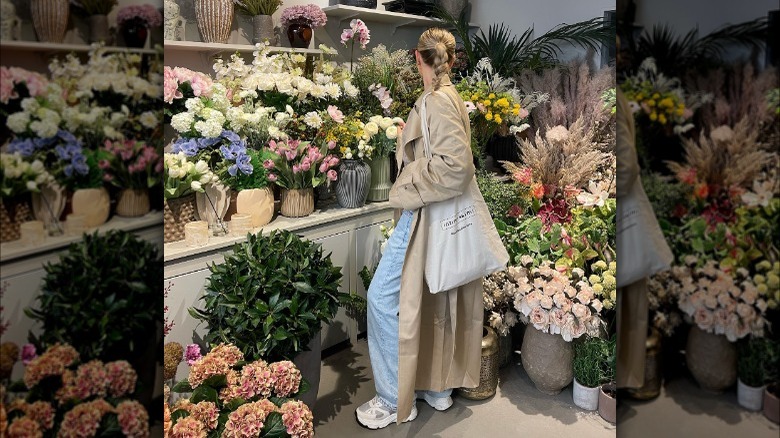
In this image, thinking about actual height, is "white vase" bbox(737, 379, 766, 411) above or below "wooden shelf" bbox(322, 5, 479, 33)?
below

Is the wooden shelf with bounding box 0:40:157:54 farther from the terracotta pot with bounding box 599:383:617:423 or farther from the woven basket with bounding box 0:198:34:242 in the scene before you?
the terracotta pot with bounding box 599:383:617:423

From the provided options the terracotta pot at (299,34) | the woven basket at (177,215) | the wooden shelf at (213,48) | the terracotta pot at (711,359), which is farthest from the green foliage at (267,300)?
the terracotta pot at (711,359)

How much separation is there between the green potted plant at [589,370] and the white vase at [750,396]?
259 centimetres

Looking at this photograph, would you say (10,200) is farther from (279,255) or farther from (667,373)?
(279,255)

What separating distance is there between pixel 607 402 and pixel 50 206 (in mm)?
2841

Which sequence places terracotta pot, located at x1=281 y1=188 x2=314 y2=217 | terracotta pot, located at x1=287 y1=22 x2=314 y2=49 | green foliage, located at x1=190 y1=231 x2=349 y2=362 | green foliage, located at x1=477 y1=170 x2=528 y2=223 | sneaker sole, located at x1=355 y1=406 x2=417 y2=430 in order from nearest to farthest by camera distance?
green foliage, located at x1=190 y1=231 x2=349 y2=362
sneaker sole, located at x1=355 y1=406 x2=417 y2=430
terracotta pot, located at x1=281 y1=188 x2=314 y2=217
green foliage, located at x1=477 y1=170 x2=528 y2=223
terracotta pot, located at x1=287 y1=22 x2=314 y2=49

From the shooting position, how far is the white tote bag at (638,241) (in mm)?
430

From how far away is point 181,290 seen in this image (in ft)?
8.58

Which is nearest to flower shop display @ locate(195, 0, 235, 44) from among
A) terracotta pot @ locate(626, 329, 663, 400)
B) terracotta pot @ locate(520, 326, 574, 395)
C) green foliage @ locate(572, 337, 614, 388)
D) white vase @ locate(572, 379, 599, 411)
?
terracotta pot @ locate(520, 326, 574, 395)

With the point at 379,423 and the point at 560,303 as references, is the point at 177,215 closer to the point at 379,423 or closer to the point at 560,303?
the point at 379,423

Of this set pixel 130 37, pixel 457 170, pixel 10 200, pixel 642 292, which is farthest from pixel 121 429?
pixel 457 170

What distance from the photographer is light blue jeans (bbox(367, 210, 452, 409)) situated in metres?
2.68

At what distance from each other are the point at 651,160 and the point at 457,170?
6.66ft

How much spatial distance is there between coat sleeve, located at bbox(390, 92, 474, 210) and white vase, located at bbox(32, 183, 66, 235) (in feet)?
6.75
